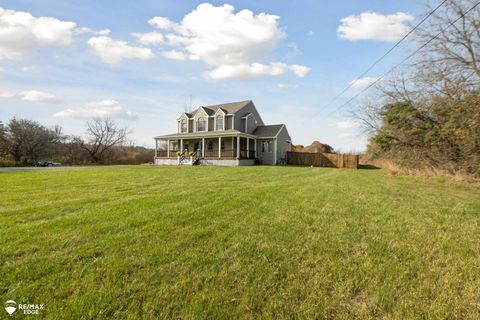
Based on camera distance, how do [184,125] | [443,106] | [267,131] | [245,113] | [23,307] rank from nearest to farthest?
[23,307] → [443,106] → [267,131] → [245,113] → [184,125]

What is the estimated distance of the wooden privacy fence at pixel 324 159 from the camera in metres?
24.9

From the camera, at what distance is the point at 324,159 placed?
26344mm

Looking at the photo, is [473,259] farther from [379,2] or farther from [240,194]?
[379,2]

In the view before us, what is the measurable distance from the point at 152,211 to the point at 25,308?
114 inches

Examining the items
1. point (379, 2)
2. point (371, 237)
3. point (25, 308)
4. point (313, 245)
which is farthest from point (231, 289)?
point (379, 2)

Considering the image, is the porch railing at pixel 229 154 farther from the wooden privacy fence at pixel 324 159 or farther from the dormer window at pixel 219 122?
the wooden privacy fence at pixel 324 159

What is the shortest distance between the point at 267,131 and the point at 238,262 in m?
23.9

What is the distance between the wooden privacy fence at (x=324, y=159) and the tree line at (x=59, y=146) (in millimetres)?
22239

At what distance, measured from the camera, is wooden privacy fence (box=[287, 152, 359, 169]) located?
24.9m

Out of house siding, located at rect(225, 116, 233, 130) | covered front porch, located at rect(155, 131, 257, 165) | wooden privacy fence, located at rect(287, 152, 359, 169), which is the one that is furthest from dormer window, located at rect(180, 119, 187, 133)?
wooden privacy fence, located at rect(287, 152, 359, 169)

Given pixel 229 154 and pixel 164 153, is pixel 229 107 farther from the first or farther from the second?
pixel 164 153

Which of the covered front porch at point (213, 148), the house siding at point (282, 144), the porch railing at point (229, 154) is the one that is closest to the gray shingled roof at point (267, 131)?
the house siding at point (282, 144)

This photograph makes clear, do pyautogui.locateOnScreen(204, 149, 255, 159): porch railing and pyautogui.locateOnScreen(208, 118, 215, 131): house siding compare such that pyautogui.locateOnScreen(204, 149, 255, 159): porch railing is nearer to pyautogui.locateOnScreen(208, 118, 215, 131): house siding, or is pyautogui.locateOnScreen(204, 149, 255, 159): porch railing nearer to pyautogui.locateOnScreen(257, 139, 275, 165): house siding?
pyautogui.locateOnScreen(257, 139, 275, 165): house siding

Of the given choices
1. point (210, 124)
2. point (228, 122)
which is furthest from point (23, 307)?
point (210, 124)
